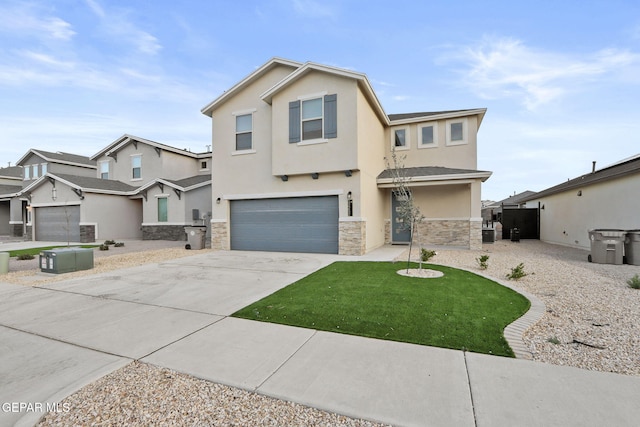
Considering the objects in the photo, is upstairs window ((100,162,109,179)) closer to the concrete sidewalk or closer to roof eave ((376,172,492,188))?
the concrete sidewalk

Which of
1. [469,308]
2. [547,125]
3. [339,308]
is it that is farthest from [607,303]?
[547,125]

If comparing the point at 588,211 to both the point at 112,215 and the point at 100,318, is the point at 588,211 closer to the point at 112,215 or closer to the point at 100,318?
the point at 100,318

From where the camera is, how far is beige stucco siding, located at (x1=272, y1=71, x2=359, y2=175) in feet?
35.2

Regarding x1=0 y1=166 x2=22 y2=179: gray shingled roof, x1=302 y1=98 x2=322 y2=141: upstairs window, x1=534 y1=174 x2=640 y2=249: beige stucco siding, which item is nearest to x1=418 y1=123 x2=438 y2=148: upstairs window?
x1=302 y1=98 x2=322 y2=141: upstairs window

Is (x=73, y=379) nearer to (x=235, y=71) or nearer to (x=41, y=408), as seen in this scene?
(x=41, y=408)

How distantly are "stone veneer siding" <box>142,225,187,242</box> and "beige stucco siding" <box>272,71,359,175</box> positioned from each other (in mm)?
9930

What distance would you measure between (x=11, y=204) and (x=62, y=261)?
76.5 ft

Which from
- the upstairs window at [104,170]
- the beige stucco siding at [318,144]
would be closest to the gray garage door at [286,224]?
the beige stucco siding at [318,144]

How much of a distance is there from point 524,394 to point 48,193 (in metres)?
26.4

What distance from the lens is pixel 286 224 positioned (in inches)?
487

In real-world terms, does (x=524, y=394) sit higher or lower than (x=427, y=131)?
lower

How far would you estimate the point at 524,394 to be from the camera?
2559 millimetres

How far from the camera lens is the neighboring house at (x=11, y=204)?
22.9 metres

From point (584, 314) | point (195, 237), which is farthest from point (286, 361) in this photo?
point (195, 237)
